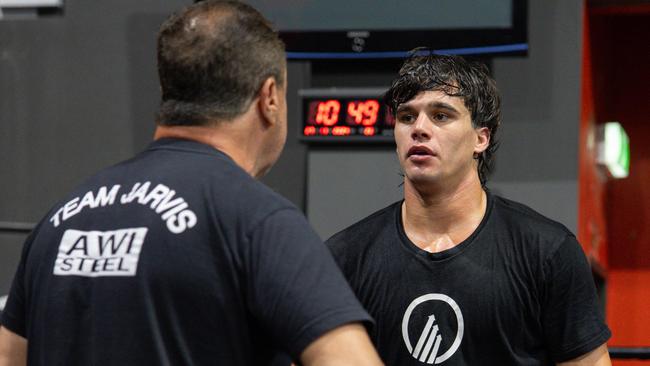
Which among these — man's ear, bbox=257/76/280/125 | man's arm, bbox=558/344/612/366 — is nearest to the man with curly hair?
man's arm, bbox=558/344/612/366

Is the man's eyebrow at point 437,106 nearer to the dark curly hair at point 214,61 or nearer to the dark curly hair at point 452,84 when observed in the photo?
the dark curly hair at point 452,84

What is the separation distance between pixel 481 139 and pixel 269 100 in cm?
117

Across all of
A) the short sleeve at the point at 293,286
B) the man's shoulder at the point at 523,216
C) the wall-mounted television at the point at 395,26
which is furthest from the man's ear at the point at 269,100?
the wall-mounted television at the point at 395,26

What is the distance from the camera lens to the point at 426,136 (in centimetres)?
249

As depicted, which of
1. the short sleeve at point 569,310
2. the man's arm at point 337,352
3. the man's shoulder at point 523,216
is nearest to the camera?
the man's arm at point 337,352

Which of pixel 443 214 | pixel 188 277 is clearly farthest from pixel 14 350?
pixel 443 214

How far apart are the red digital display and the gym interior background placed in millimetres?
128

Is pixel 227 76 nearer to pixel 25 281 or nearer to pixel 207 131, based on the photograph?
pixel 207 131

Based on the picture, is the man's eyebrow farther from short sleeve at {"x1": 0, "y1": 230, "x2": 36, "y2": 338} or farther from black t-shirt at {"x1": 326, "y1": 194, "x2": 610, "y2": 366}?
short sleeve at {"x1": 0, "y1": 230, "x2": 36, "y2": 338}

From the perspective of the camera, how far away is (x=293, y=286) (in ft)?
4.54

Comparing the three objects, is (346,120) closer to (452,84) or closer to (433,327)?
(452,84)

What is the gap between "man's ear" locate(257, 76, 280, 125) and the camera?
155cm

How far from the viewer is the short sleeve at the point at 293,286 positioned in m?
1.38

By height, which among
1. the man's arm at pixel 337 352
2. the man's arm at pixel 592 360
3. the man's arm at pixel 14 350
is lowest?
the man's arm at pixel 592 360
